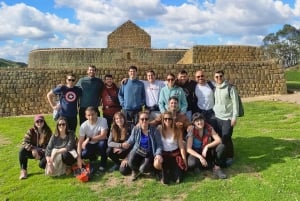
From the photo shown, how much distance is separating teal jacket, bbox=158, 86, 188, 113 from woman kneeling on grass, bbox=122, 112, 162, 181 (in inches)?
19.0

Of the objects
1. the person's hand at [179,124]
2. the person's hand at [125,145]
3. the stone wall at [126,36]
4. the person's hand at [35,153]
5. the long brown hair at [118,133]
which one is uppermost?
A: the stone wall at [126,36]

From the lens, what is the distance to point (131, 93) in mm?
7133

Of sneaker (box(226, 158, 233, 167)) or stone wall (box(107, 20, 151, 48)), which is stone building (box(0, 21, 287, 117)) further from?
sneaker (box(226, 158, 233, 167))

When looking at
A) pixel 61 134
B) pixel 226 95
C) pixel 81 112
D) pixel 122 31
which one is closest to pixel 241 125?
pixel 226 95

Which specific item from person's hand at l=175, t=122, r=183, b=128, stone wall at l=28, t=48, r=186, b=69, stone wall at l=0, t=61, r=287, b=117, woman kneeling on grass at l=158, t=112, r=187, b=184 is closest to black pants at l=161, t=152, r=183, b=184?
woman kneeling on grass at l=158, t=112, r=187, b=184

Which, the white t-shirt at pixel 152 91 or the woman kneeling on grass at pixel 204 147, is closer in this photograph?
the woman kneeling on grass at pixel 204 147

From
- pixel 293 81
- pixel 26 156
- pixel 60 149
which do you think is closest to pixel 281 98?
pixel 60 149

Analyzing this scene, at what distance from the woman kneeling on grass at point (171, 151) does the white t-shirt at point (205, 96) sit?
833 millimetres

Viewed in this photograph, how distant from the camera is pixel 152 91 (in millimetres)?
7172

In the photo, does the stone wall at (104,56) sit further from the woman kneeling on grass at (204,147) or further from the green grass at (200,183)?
the woman kneeling on grass at (204,147)

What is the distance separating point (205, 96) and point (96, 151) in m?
2.12

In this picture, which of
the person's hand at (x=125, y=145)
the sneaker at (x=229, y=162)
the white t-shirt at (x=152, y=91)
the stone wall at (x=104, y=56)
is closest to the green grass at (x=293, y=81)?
the stone wall at (x=104, y=56)

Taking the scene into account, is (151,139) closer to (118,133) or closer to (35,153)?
(118,133)

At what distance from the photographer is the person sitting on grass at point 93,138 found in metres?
6.87
